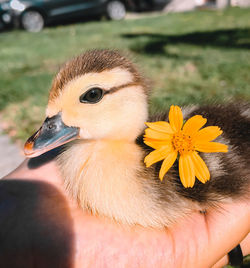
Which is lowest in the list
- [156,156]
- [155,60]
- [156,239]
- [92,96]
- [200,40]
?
[200,40]

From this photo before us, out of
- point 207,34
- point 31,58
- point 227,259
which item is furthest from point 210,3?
point 227,259

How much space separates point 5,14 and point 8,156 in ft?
25.2

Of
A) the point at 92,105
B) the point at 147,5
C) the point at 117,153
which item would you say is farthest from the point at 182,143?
the point at 147,5

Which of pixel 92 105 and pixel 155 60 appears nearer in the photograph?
pixel 92 105

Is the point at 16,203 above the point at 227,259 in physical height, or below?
above

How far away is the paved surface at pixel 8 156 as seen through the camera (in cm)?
281

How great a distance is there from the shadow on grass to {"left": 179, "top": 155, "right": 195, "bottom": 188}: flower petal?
13.2 ft

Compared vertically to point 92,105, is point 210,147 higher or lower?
lower

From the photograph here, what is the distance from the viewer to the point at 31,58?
5852 mm

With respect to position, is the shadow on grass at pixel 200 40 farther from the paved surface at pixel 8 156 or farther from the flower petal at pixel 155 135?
the flower petal at pixel 155 135

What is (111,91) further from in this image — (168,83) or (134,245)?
(168,83)

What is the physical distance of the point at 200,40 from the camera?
6.12 m

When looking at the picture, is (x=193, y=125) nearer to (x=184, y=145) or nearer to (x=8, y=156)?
(x=184, y=145)

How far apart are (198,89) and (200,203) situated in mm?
2692
